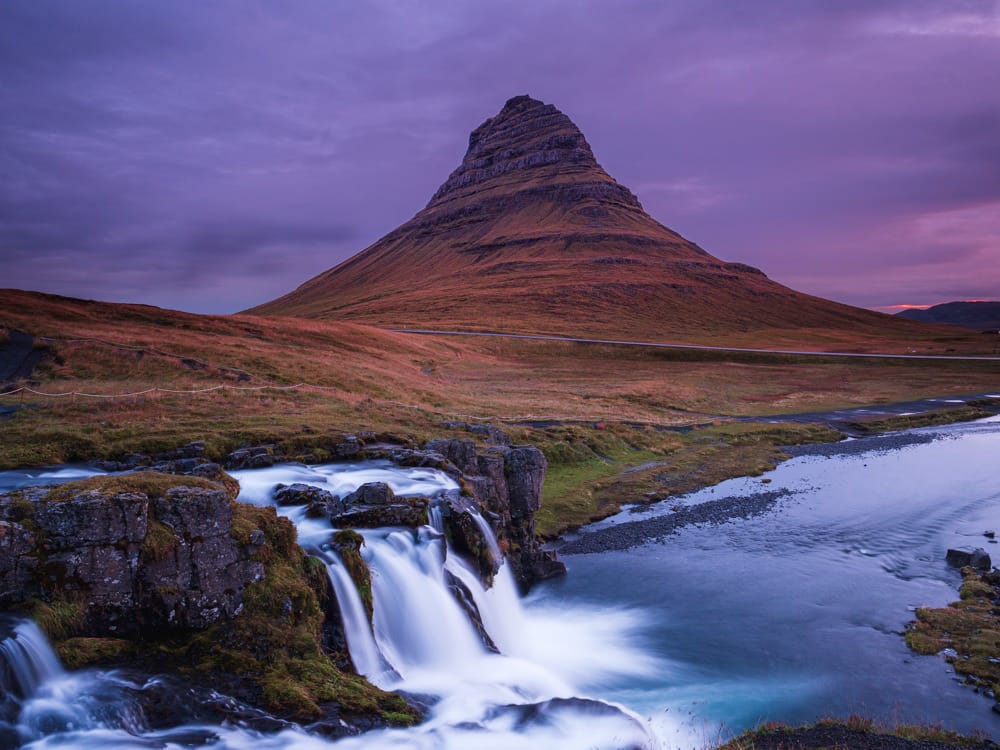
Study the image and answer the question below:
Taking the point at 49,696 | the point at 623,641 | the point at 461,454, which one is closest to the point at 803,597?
the point at 623,641

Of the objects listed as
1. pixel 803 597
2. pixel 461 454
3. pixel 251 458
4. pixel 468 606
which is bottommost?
pixel 803 597

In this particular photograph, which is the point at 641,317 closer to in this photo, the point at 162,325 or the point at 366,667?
the point at 162,325

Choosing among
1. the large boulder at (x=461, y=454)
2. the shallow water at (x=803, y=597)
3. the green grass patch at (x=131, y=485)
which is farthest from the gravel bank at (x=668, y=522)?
the green grass patch at (x=131, y=485)

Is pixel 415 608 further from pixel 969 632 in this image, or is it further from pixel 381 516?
pixel 969 632

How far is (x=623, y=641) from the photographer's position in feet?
67.4

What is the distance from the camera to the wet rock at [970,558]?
24.0 m

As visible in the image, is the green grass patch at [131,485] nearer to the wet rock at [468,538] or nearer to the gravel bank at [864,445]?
the wet rock at [468,538]

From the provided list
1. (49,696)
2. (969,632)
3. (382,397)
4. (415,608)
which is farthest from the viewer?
(382,397)

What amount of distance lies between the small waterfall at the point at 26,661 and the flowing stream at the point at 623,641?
32 millimetres

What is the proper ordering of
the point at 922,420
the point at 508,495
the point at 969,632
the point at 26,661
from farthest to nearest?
the point at 922,420 < the point at 508,495 < the point at 969,632 < the point at 26,661

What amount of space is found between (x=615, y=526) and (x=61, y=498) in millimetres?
23713

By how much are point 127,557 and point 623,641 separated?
580 inches

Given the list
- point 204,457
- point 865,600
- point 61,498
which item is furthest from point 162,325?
point 865,600

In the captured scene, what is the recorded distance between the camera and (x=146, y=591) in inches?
508
